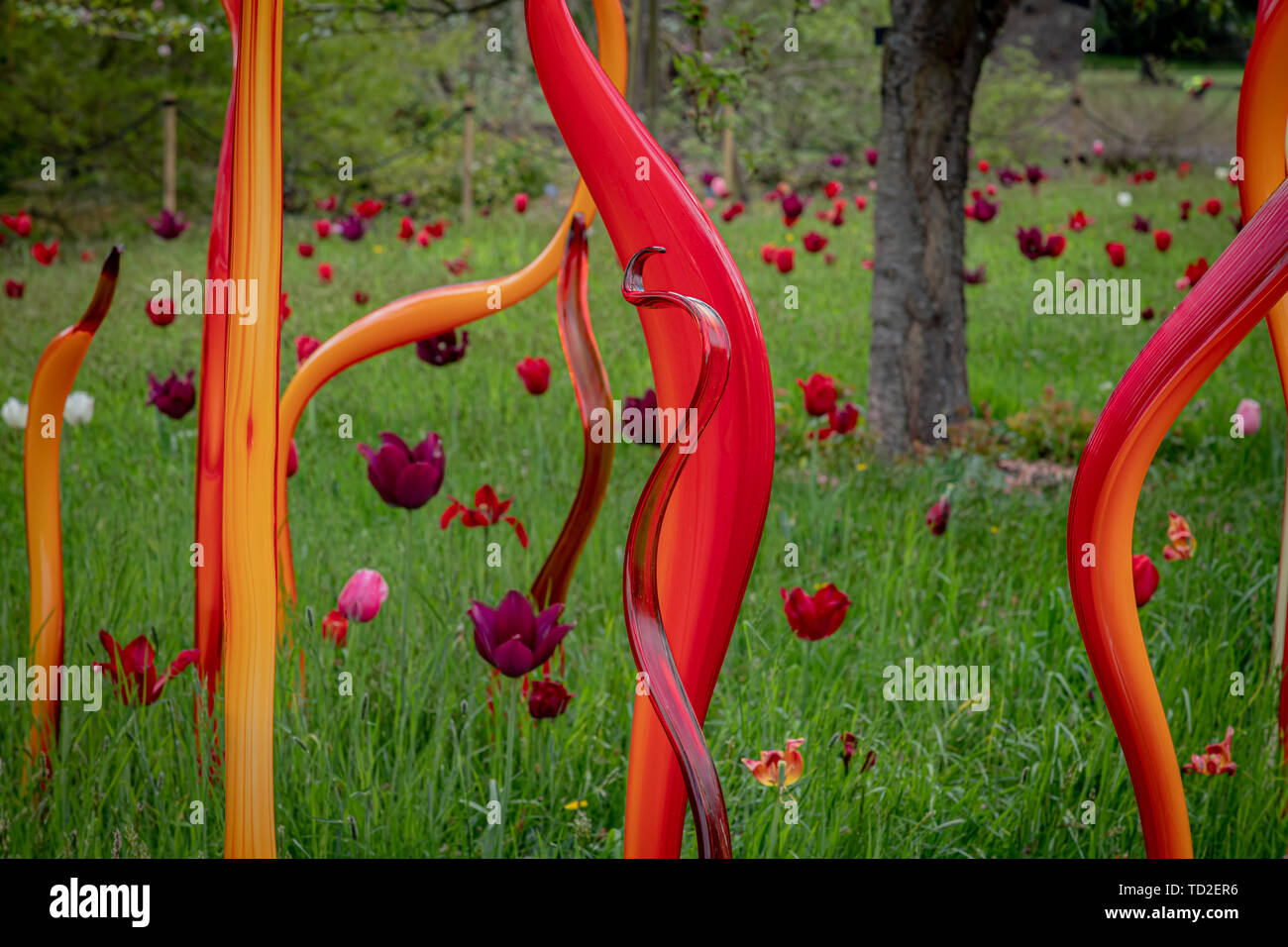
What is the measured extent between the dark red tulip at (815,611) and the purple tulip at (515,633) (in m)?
0.32

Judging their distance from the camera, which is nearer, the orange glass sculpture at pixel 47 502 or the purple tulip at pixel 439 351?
the orange glass sculpture at pixel 47 502

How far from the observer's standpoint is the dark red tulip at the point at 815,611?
1.24 meters

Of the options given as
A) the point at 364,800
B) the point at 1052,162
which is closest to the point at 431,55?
the point at 1052,162

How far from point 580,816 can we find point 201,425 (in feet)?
1.97

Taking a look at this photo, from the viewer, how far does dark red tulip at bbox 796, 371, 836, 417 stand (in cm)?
201

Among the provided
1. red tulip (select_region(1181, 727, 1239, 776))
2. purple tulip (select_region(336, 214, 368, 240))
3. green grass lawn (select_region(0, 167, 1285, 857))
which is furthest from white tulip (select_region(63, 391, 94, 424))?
purple tulip (select_region(336, 214, 368, 240))

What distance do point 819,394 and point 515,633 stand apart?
1.14m

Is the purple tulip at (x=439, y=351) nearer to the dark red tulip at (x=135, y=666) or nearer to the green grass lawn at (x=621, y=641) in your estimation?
the green grass lawn at (x=621, y=641)

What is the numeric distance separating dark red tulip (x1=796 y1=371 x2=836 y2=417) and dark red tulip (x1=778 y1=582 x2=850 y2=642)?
0.83 meters

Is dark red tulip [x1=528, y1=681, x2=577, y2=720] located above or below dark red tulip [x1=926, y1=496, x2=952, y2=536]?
below

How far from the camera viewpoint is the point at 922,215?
9.72ft

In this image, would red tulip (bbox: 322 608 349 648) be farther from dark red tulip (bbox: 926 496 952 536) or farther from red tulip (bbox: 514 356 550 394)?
dark red tulip (bbox: 926 496 952 536)

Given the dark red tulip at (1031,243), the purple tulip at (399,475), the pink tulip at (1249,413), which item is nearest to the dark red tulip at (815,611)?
the purple tulip at (399,475)
